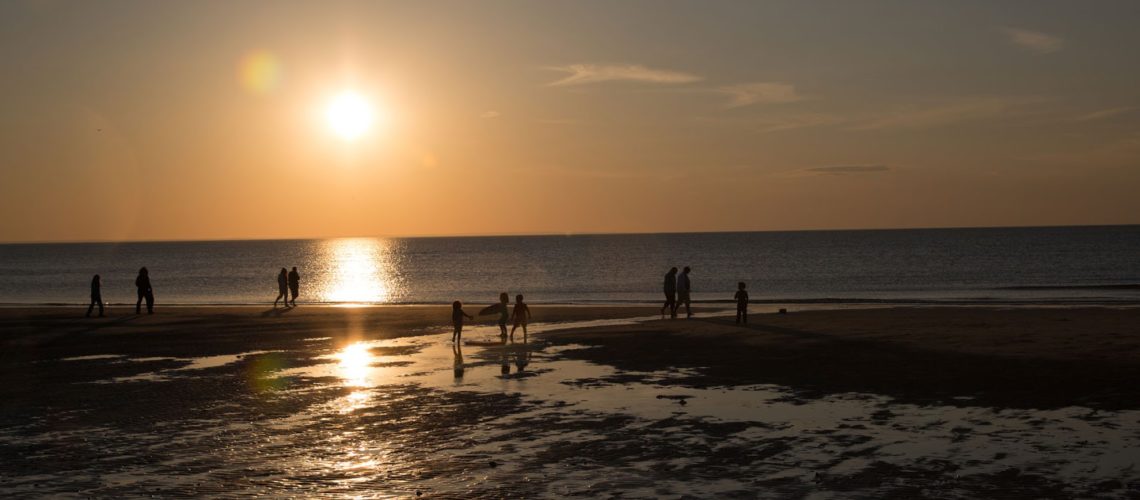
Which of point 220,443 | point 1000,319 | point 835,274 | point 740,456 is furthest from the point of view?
point 835,274

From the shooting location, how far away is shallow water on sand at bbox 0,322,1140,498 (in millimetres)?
11305

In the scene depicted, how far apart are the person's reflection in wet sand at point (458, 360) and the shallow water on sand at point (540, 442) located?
0.99 feet

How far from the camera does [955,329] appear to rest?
89.6ft

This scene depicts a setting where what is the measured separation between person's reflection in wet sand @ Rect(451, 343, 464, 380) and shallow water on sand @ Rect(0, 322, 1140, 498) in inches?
11.9

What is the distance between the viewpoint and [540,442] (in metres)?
13.6

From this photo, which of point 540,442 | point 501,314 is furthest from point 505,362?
point 540,442

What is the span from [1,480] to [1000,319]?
88.8 ft

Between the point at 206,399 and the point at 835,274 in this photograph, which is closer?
the point at 206,399

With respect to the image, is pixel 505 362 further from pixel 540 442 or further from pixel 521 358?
pixel 540 442

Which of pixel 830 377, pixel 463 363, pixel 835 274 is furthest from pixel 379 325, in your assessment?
pixel 835 274

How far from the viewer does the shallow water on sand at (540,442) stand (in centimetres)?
1130

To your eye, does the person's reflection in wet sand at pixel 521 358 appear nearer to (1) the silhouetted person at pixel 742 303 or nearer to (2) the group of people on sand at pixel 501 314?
(2) the group of people on sand at pixel 501 314

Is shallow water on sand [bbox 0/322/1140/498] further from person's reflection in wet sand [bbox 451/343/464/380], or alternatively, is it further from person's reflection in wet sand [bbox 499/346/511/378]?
person's reflection in wet sand [bbox 499/346/511/378]

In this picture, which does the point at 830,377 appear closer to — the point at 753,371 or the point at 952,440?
the point at 753,371
